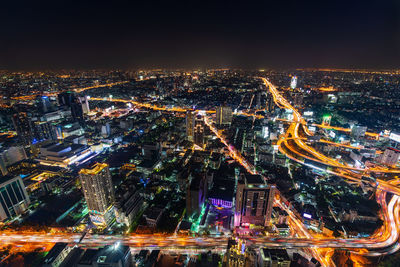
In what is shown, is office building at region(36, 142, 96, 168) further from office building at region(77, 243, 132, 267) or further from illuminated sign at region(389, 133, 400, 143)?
illuminated sign at region(389, 133, 400, 143)

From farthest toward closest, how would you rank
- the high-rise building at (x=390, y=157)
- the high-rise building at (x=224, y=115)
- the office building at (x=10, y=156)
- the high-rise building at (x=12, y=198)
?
the high-rise building at (x=224, y=115)
the high-rise building at (x=390, y=157)
the office building at (x=10, y=156)
the high-rise building at (x=12, y=198)

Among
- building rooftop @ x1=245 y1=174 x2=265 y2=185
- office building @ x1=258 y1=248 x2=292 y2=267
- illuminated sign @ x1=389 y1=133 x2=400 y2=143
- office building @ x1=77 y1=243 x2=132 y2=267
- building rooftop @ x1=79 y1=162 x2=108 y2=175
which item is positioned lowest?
office building @ x1=258 y1=248 x2=292 y2=267

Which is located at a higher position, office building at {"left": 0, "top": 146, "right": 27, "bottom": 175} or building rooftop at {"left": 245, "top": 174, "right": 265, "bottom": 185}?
building rooftop at {"left": 245, "top": 174, "right": 265, "bottom": 185}

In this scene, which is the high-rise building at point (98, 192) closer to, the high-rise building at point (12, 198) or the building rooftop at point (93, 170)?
the building rooftop at point (93, 170)

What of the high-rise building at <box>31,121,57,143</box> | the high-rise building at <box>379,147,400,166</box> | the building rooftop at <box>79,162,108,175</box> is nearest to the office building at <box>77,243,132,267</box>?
the building rooftop at <box>79,162,108,175</box>

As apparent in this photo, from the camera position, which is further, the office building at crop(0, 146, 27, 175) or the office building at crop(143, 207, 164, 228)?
the office building at crop(0, 146, 27, 175)

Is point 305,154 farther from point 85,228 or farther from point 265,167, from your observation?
point 85,228

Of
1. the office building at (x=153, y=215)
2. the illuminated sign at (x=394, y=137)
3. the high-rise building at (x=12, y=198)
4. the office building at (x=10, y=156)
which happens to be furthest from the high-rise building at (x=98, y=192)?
the illuminated sign at (x=394, y=137)

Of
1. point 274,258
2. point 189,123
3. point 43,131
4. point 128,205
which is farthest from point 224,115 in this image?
point 43,131
